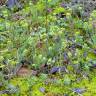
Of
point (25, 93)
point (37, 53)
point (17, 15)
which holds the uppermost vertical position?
point (17, 15)

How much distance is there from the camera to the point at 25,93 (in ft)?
13.7

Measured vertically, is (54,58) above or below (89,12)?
below

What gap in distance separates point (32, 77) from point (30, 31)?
42.6 inches

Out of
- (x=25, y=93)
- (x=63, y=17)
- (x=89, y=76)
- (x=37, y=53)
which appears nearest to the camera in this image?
(x=25, y=93)

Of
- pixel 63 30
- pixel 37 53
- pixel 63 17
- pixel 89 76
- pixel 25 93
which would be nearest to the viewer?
pixel 25 93

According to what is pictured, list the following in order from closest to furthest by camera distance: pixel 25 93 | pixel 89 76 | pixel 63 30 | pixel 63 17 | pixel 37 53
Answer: pixel 25 93 < pixel 89 76 < pixel 37 53 < pixel 63 30 < pixel 63 17

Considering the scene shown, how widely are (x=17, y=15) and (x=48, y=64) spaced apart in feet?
4.99

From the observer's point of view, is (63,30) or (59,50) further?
(63,30)

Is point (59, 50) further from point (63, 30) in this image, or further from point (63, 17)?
point (63, 17)

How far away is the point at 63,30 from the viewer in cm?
519

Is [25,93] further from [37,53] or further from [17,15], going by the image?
[17,15]

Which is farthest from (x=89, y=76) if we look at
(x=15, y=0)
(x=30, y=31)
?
(x=15, y=0)

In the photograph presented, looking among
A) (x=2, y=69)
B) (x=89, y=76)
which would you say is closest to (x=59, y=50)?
(x=89, y=76)

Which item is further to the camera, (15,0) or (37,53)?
(15,0)
